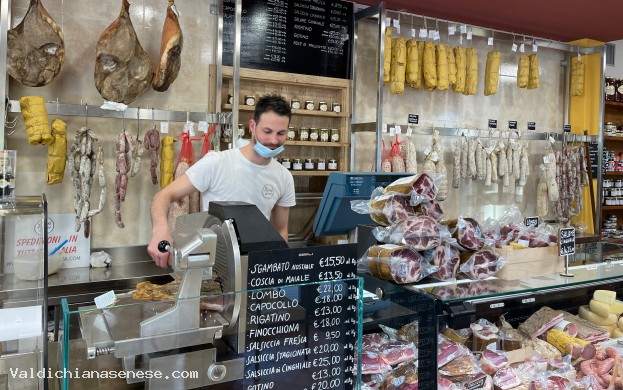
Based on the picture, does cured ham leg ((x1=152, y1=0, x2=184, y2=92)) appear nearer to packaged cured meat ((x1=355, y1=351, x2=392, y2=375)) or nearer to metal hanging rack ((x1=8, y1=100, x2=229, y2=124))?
metal hanging rack ((x1=8, y1=100, x2=229, y2=124))

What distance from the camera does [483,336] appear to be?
208 cm

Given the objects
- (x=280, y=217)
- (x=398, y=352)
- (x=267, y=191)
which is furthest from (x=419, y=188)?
(x=280, y=217)

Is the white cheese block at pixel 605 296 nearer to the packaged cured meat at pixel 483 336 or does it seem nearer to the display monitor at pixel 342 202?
the packaged cured meat at pixel 483 336

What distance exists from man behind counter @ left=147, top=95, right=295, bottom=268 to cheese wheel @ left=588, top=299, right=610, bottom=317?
5.75 ft

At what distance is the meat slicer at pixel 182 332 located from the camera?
123cm

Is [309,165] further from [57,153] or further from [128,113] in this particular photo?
[57,153]

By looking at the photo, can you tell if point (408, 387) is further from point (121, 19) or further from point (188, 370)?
point (121, 19)

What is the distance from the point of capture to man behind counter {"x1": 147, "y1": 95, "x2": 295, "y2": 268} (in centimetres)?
301

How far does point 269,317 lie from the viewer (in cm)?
137

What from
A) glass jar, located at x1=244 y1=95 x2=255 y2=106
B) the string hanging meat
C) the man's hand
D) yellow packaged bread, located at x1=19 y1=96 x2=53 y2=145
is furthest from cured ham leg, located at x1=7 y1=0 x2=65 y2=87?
the man's hand

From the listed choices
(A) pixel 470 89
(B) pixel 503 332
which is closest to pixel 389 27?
(A) pixel 470 89

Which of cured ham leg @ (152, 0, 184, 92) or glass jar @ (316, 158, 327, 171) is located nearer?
cured ham leg @ (152, 0, 184, 92)

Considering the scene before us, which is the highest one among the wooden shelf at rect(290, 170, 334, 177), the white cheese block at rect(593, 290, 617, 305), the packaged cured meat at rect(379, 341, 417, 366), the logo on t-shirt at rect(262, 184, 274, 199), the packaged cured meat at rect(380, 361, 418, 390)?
the wooden shelf at rect(290, 170, 334, 177)

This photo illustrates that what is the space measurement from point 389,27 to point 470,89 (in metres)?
1.10
